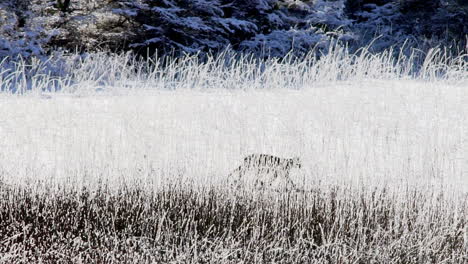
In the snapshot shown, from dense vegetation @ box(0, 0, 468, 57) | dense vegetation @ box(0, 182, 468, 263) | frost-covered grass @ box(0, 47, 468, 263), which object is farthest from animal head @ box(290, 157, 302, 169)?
dense vegetation @ box(0, 0, 468, 57)

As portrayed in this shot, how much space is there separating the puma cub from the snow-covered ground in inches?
8.9

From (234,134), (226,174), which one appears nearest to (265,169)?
(226,174)

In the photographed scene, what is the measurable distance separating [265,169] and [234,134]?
128 cm

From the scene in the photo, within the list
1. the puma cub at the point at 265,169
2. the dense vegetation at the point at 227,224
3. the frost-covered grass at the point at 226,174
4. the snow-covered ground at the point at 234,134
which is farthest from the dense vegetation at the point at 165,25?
the dense vegetation at the point at 227,224

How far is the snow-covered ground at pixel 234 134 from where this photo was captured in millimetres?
5383

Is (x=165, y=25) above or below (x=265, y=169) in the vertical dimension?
above

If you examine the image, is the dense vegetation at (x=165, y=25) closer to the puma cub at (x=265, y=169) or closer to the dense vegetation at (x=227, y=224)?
the puma cub at (x=265, y=169)

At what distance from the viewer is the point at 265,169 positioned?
197 inches

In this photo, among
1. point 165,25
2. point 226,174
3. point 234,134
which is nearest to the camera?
point 226,174

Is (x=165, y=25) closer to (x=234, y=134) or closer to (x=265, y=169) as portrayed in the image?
(x=234, y=134)

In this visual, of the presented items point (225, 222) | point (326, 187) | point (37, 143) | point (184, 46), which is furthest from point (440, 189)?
point (184, 46)

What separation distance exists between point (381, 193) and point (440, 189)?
1.98 feet

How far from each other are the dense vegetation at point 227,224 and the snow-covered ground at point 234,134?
0.22m

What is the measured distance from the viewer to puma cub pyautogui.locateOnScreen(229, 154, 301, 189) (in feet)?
16.4
